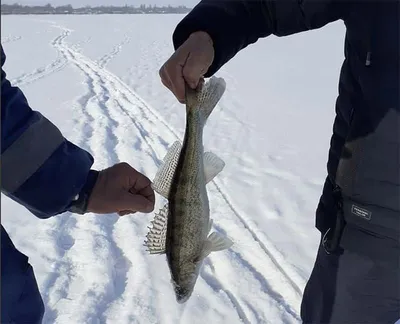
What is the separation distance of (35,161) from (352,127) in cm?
104

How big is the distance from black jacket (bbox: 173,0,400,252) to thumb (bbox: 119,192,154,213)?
49 cm

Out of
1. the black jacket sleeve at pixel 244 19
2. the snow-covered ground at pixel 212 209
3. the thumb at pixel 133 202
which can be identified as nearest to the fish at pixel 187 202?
the thumb at pixel 133 202

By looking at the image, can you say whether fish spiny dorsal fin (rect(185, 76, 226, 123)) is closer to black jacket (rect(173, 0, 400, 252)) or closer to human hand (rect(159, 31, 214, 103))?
human hand (rect(159, 31, 214, 103))

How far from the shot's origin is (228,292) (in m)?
3.38

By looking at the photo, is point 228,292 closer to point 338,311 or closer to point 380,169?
point 338,311

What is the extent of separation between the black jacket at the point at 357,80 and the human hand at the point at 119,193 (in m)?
0.45

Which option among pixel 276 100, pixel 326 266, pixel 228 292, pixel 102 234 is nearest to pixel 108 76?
pixel 276 100

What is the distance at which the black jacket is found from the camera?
1.66 meters

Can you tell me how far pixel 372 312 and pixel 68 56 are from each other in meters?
17.0

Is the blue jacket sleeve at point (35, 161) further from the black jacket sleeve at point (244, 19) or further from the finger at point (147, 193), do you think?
the black jacket sleeve at point (244, 19)

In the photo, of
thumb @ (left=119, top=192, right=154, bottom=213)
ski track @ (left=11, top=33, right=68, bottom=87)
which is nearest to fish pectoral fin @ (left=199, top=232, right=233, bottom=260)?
thumb @ (left=119, top=192, right=154, bottom=213)

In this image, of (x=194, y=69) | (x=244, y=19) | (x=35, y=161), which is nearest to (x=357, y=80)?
(x=244, y=19)

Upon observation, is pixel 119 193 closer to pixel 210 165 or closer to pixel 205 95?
pixel 210 165

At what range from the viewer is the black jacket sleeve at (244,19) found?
5.80 feet
